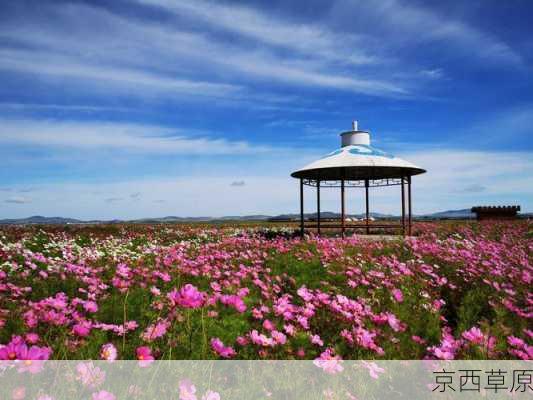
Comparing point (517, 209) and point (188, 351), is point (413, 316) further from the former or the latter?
point (517, 209)

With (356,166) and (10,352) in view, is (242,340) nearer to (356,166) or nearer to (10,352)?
(10,352)

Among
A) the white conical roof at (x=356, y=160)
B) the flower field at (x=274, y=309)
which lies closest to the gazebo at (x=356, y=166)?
the white conical roof at (x=356, y=160)

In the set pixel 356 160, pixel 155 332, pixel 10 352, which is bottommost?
pixel 155 332

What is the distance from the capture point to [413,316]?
4.39 meters

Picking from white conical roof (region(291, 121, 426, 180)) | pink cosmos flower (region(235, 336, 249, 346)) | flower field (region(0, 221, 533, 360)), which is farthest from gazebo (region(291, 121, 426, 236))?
pink cosmos flower (region(235, 336, 249, 346))

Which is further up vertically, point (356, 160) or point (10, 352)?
point (356, 160)

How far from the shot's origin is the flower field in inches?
116

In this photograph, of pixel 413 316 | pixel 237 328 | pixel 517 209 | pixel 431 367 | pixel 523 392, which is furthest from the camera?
pixel 517 209

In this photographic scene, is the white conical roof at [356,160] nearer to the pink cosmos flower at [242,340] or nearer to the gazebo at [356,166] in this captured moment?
the gazebo at [356,166]

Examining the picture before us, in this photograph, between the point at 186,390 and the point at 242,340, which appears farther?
the point at 242,340

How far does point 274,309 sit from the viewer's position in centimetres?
356

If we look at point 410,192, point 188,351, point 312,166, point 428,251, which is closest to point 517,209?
A: point 410,192

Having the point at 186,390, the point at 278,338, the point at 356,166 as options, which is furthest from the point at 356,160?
the point at 186,390

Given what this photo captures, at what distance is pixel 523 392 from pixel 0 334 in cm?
391
